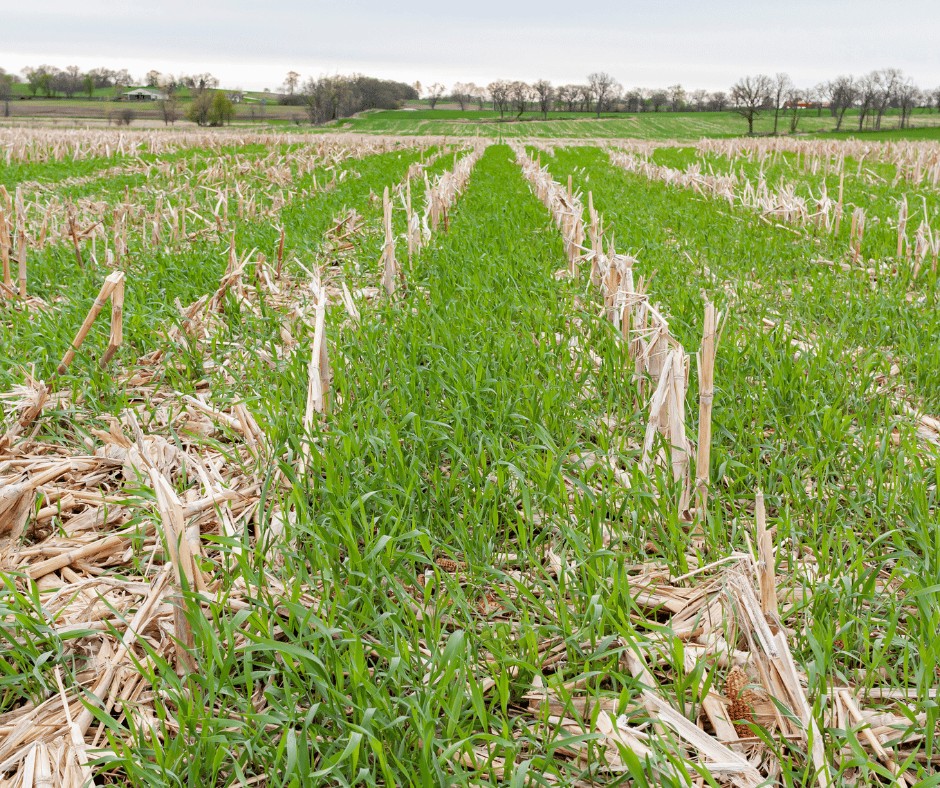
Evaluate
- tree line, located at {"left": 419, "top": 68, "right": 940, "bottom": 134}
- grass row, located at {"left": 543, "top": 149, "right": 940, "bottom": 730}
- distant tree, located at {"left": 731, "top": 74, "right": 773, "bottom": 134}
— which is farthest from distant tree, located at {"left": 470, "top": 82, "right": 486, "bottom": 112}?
grass row, located at {"left": 543, "top": 149, "right": 940, "bottom": 730}

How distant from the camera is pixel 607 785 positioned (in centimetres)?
148

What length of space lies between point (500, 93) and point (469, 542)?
362 ft

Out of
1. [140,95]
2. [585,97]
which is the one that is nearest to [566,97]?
[585,97]

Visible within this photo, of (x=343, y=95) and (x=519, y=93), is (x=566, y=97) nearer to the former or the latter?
(x=519, y=93)

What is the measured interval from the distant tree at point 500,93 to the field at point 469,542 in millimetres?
104181

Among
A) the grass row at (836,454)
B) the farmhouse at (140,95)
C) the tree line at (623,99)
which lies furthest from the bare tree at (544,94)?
the grass row at (836,454)

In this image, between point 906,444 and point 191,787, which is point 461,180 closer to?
point 906,444

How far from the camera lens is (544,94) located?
335 ft

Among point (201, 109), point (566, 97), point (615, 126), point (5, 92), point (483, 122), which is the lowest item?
point (615, 126)

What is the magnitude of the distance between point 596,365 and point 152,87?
147m

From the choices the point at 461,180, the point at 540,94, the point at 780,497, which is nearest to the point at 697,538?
the point at 780,497

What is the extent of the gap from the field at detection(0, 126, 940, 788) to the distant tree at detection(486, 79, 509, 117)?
104 meters

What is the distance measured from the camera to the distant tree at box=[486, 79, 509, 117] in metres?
103

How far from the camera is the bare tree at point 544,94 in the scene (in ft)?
329
